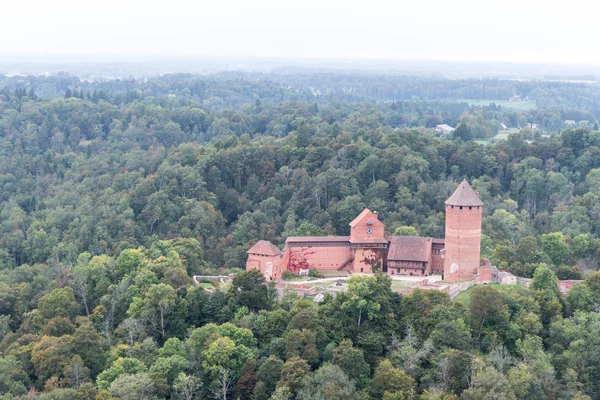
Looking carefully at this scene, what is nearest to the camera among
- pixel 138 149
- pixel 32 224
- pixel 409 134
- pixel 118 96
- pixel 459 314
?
pixel 459 314

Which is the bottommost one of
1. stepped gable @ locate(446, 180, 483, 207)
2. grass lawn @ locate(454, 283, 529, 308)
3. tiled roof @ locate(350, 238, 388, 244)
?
grass lawn @ locate(454, 283, 529, 308)

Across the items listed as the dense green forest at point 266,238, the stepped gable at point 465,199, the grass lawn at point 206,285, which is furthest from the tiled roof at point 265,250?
the stepped gable at point 465,199

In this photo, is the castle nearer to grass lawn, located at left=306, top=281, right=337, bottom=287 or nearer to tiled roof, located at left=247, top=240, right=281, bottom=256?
tiled roof, located at left=247, top=240, right=281, bottom=256

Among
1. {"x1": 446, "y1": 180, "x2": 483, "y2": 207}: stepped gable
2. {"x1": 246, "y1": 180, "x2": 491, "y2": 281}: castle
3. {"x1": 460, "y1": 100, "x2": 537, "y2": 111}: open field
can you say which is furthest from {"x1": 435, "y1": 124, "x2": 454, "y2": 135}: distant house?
{"x1": 446, "y1": 180, "x2": 483, "y2": 207}: stepped gable

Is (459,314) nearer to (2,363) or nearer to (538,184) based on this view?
(2,363)

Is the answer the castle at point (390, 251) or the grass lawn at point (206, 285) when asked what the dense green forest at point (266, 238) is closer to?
the grass lawn at point (206, 285)

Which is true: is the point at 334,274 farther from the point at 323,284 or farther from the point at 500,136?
the point at 500,136

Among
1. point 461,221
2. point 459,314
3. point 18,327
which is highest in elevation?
point 461,221

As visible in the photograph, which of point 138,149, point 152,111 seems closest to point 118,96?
point 152,111
